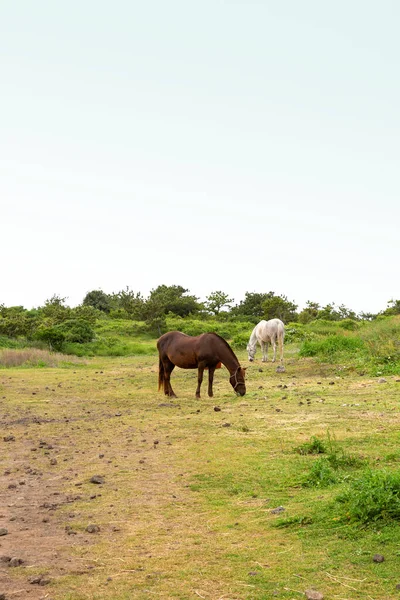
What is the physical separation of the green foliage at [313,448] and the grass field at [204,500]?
0.02 metres

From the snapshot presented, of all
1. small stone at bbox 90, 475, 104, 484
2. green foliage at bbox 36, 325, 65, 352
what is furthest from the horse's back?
small stone at bbox 90, 475, 104, 484

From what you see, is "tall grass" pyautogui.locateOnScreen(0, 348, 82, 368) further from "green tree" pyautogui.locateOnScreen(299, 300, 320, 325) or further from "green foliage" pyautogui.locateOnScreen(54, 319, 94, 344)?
"green tree" pyautogui.locateOnScreen(299, 300, 320, 325)

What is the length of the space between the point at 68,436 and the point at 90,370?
13340mm

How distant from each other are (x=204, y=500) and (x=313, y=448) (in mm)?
2204

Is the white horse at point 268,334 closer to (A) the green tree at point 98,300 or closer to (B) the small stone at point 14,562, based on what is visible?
(B) the small stone at point 14,562

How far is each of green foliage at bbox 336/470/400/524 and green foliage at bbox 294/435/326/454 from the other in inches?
93.0

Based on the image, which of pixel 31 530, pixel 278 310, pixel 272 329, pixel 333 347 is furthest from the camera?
pixel 278 310

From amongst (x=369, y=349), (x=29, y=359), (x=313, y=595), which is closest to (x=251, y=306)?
(x=29, y=359)

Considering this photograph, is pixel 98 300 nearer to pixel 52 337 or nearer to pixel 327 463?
pixel 52 337

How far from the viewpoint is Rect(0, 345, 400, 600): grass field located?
4.54m

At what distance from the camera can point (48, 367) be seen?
82.1 ft

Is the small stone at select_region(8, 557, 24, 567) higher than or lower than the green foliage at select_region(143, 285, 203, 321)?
lower

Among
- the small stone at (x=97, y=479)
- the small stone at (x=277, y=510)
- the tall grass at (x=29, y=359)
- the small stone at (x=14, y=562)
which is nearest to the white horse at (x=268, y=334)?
the tall grass at (x=29, y=359)

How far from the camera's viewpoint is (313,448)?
26.9 ft
